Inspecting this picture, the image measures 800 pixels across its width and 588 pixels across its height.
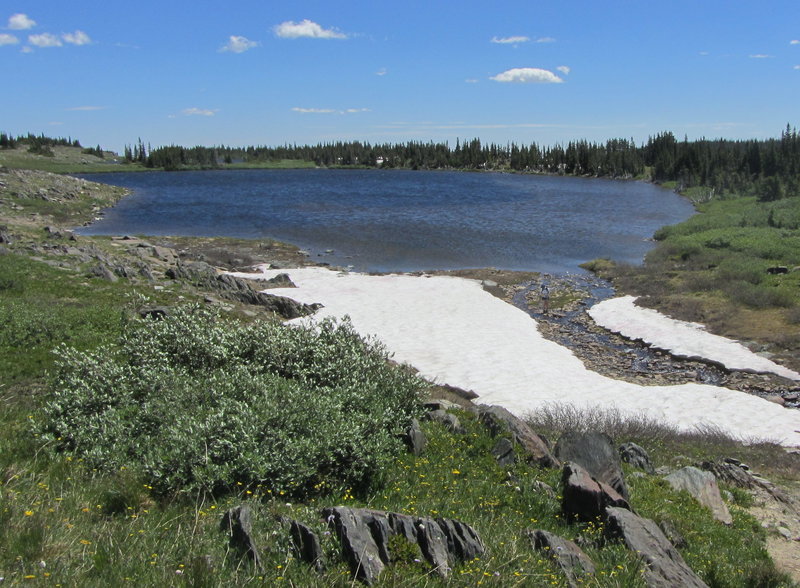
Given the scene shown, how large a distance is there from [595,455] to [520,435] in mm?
1365

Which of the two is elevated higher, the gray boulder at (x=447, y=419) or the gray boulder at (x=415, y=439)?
the gray boulder at (x=415, y=439)

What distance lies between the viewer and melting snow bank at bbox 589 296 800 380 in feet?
73.9

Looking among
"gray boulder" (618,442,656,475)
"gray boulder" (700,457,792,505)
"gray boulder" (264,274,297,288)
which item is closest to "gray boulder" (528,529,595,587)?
"gray boulder" (618,442,656,475)

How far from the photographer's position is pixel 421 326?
1077 inches

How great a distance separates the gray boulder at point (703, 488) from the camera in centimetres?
1041

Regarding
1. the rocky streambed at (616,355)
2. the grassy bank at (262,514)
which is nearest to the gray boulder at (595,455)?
the grassy bank at (262,514)

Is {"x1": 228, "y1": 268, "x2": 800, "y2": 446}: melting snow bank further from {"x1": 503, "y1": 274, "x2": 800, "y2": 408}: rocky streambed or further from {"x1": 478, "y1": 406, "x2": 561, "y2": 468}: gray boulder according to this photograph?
{"x1": 478, "y1": 406, "x2": 561, "y2": 468}: gray boulder

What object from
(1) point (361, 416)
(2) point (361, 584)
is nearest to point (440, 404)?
(1) point (361, 416)

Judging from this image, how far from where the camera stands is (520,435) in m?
11.4

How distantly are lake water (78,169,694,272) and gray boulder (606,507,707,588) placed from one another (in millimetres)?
35120

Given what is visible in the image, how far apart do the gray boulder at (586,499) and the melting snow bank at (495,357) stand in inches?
343

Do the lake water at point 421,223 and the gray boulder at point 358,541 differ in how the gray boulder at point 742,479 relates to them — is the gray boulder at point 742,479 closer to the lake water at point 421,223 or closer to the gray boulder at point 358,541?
Answer: the gray boulder at point 358,541

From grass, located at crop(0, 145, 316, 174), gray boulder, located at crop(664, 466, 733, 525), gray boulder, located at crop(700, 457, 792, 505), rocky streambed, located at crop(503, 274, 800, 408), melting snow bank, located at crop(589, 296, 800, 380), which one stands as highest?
grass, located at crop(0, 145, 316, 174)

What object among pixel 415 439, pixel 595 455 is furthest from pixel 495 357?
pixel 415 439
